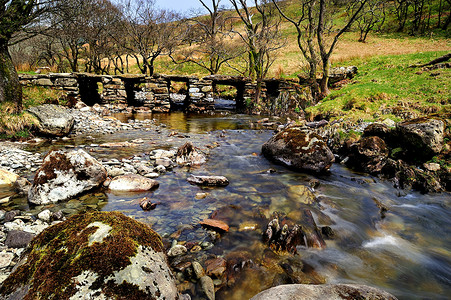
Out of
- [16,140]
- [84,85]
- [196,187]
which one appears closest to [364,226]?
[196,187]

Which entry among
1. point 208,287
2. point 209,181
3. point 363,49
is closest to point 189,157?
point 209,181

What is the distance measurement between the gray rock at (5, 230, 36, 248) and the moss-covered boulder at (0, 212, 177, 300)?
1.18m

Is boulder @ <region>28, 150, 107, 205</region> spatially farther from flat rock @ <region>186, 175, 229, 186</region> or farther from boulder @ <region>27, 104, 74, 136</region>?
boulder @ <region>27, 104, 74, 136</region>

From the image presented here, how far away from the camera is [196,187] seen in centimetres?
492

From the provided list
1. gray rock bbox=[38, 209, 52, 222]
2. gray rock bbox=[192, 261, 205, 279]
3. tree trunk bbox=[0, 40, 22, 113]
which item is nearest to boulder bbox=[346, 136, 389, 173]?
gray rock bbox=[192, 261, 205, 279]

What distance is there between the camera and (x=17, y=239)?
272 cm

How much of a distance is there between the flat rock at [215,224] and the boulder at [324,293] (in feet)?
5.54

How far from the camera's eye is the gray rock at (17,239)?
2.68 meters

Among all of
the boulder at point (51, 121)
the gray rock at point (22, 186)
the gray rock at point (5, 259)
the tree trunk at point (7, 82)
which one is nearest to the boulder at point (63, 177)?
the gray rock at point (22, 186)

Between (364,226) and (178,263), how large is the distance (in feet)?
11.0

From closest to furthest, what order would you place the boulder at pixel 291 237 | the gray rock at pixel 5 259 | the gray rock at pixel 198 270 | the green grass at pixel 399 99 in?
the gray rock at pixel 5 259, the gray rock at pixel 198 270, the boulder at pixel 291 237, the green grass at pixel 399 99

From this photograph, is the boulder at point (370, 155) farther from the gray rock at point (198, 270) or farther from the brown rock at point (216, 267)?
the gray rock at point (198, 270)

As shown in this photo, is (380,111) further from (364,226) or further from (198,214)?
(198,214)

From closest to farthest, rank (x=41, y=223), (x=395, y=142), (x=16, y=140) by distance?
(x=41, y=223), (x=395, y=142), (x=16, y=140)
